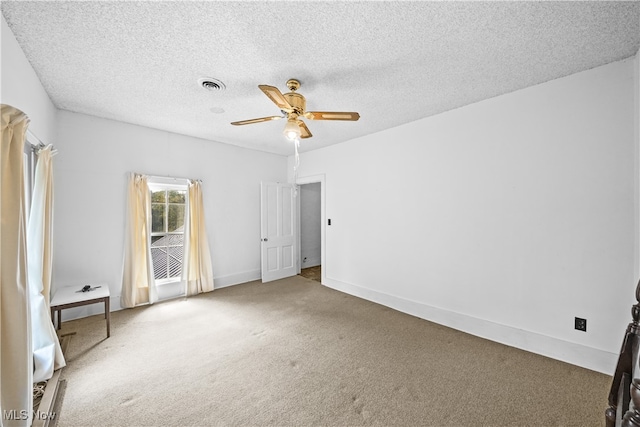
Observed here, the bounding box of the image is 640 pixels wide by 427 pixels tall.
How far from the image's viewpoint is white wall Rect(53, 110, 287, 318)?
3133mm

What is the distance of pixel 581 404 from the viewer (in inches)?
71.9

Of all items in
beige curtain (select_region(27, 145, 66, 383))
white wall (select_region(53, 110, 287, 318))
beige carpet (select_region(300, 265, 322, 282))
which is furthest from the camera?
beige carpet (select_region(300, 265, 322, 282))

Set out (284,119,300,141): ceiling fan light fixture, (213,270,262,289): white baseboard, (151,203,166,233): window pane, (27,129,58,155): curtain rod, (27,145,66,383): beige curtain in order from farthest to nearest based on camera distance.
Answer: (213,270,262,289): white baseboard → (151,203,166,233): window pane → (284,119,300,141): ceiling fan light fixture → (27,129,58,155): curtain rod → (27,145,66,383): beige curtain

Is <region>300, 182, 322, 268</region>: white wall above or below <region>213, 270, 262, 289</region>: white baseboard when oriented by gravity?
above

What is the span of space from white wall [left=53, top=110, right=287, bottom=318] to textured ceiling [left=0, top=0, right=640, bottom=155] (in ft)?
1.89

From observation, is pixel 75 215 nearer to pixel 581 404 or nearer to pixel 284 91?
pixel 284 91

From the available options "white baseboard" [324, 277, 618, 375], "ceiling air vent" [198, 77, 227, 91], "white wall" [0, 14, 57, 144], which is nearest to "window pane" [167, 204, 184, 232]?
"white wall" [0, 14, 57, 144]

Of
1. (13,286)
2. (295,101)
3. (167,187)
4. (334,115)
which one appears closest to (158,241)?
(167,187)

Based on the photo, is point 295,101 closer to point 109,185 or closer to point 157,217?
point 109,185

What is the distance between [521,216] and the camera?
2578 millimetres

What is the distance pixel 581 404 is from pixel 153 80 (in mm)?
4369

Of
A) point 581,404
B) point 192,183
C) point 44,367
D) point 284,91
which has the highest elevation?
point 284,91

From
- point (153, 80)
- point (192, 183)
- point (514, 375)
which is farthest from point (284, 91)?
point (514, 375)

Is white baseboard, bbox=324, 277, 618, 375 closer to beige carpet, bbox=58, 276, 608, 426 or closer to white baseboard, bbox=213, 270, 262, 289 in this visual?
beige carpet, bbox=58, 276, 608, 426
